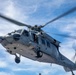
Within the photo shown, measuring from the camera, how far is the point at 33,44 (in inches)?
1421

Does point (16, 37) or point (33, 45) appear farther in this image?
point (33, 45)

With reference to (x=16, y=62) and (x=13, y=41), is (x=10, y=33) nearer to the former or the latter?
(x=13, y=41)

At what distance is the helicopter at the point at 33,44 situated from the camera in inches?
1353

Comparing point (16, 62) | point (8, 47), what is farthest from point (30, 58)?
point (8, 47)

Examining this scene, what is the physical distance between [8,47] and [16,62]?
3.44m

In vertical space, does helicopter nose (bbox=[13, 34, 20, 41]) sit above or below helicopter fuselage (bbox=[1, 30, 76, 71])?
above

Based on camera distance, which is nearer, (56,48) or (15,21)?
(15,21)

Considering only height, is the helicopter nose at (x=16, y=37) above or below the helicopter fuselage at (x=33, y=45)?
above

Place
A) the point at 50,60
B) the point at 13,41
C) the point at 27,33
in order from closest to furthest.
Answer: the point at 13,41, the point at 27,33, the point at 50,60

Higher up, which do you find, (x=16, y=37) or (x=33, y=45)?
(x=16, y=37)

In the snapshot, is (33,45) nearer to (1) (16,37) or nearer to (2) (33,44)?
(2) (33,44)

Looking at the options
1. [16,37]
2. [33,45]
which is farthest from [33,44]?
[16,37]

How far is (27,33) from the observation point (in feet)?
120

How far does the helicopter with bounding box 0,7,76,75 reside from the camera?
34375 millimetres
